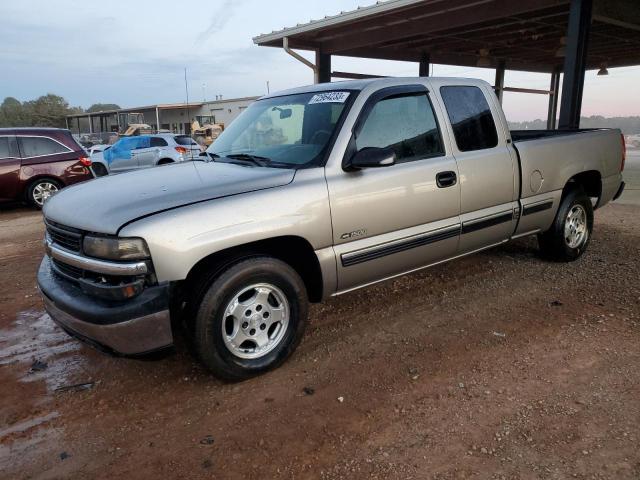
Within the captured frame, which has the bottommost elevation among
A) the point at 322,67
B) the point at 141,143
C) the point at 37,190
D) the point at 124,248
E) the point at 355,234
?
the point at 37,190

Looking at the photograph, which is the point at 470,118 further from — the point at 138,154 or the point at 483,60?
the point at 138,154

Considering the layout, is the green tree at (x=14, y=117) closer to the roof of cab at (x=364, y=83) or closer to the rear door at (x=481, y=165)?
the roof of cab at (x=364, y=83)

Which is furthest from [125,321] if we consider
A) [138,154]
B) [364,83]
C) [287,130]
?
[138,154]

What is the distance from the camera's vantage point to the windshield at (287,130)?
3.52 metres

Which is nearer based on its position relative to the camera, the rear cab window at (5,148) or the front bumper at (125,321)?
the front bumper at (125,321)

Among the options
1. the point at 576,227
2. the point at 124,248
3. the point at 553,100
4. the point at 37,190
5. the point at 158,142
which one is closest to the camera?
the point at 124,248

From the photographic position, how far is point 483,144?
432 cm

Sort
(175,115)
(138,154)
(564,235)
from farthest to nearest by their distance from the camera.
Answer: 1. (175,115)
2. (138,154)
3. (564,235)

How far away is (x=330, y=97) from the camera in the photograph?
147 inches

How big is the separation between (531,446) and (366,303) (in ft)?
7.04

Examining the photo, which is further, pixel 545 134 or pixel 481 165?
pixel 545 134

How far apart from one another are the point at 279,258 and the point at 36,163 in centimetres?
924

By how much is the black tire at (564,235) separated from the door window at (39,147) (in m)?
9.92

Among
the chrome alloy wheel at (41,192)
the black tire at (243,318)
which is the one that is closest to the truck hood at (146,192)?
the black tire at (243,318)
